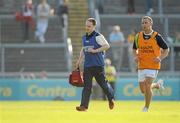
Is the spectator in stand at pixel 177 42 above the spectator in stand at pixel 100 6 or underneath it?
underneath

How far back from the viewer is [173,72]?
35125 millimetres

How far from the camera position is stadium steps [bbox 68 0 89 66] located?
128ft

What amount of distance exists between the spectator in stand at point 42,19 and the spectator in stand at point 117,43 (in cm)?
318

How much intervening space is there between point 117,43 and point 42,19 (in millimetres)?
4423

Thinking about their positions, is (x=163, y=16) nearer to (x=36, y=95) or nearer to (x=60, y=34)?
(x=60, y=34)

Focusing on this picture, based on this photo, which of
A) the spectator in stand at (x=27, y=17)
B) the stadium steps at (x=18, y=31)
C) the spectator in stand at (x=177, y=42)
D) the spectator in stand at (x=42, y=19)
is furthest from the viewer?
the stadium steps at (x=18, y=31)

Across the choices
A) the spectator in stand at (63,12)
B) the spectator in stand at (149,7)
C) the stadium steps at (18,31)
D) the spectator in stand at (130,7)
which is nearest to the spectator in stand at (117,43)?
the spectator in stand at (63,12)

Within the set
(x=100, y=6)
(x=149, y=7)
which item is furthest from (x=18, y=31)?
(x=149, y=7)

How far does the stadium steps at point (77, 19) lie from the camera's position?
39.1 m

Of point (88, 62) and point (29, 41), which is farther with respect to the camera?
point (29, 41)

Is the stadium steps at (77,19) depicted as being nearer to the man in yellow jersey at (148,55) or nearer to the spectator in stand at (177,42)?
the spectator in stand at (177,42)

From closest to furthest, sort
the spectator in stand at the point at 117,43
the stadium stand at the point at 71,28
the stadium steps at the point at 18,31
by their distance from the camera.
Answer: the spectator in stand at the point at 117,43
the stadium stand at the point at 71,28
the stadium steps at the point at 18,31

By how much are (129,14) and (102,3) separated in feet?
5.62

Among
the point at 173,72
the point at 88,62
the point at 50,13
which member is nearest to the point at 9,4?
the point at 50,13
